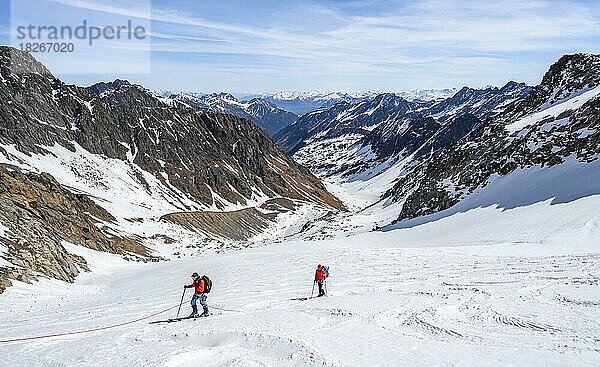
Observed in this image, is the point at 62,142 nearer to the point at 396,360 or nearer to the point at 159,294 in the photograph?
the point at 159,294

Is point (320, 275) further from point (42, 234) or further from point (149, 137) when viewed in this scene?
point (149, 137)

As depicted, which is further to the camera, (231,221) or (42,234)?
(231,221)

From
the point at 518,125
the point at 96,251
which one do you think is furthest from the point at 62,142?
the point at 518,125

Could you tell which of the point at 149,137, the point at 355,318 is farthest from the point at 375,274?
the point at 149,137

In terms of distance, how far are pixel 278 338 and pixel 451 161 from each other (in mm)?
57801

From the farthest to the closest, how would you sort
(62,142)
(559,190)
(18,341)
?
(62,142), (559,190), (18,341)

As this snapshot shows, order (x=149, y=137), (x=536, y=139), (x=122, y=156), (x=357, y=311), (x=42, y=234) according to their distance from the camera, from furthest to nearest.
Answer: (x=149, y=137), (x=122, y=156), (x=536, y=139), (x=42, y=234), (x=357, y=311)

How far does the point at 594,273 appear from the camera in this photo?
1812 cm

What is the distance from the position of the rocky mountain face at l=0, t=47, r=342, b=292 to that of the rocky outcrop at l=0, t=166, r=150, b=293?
58 centimetres

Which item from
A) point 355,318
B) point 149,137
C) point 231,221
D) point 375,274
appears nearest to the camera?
point 355,318

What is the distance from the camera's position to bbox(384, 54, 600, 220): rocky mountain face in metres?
48.0

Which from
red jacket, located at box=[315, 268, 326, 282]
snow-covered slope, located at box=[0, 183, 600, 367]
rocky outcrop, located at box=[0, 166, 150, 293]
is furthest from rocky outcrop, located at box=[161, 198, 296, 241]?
red jacket, located at box=[315, 268, 326, 282]

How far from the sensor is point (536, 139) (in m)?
51.7

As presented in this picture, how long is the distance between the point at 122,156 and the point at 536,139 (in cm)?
9995
